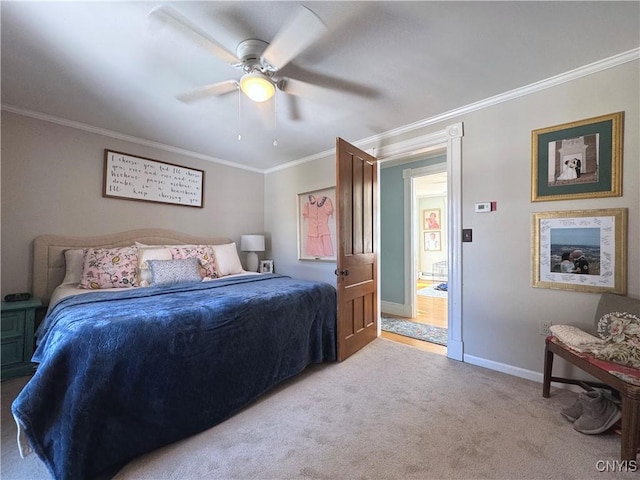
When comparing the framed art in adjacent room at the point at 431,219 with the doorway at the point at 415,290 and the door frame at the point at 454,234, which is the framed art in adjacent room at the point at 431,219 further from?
the door frame at the point at 454,234

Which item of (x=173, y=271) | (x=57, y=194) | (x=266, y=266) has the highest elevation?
(x=57, y=194)

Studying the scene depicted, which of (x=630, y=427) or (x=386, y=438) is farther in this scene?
(x=386, y=438)

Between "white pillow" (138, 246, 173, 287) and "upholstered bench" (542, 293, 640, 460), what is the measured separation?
3.35 meters

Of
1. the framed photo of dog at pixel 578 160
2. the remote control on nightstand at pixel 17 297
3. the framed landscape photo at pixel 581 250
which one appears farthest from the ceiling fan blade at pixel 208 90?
the framed landscape photo at pixel 581 250

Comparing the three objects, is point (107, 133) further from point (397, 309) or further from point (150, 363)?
point (397, 309)

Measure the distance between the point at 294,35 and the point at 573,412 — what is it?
273cm

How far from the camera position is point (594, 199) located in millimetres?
1933

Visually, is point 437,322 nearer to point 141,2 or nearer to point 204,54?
point 204,54

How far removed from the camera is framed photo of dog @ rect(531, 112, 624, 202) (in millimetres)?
1864

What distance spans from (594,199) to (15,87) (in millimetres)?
4456

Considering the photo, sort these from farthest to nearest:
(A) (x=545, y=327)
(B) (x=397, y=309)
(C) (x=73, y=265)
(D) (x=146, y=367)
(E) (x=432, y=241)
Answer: (E) (x=432, y=241)
(B) (x=397, y=309)
(C) (x=73, y=265)
(A) (x=545, y=327)
(D) (x=146, y=367)

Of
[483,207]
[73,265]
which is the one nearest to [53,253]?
[73,265]

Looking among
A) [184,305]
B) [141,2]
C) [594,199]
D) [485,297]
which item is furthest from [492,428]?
[141,2]

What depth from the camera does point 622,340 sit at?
60.2 inches
